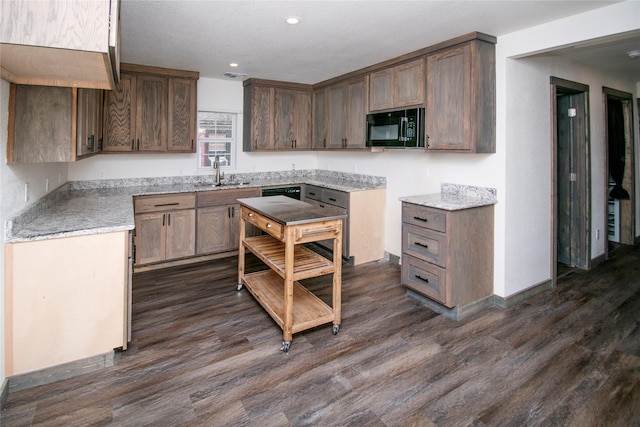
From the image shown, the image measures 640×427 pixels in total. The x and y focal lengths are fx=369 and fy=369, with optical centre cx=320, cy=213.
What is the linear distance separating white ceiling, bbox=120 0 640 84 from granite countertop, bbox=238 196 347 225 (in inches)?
56.9

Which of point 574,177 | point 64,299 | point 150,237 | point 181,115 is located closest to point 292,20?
point 181,115

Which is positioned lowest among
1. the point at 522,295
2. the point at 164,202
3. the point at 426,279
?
the point at 522,295

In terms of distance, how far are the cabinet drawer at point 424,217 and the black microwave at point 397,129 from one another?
25.7 inches

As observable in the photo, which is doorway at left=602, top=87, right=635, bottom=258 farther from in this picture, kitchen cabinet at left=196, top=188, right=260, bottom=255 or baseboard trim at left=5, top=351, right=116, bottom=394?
baseboard trim at left=5, top=351, right=116, bottom=394

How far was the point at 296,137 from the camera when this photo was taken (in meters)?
5.39

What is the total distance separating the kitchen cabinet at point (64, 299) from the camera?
81.9 inches

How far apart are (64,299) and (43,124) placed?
1058 millimetres

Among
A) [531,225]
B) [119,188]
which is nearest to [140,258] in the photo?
[119,188]

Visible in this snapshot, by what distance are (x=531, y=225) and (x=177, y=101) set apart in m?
4.15

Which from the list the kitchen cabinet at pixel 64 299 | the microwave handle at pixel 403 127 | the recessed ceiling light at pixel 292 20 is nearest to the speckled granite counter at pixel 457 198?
the microwave handle at pixel 403 127

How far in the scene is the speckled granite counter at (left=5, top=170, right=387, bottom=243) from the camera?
7.30ft

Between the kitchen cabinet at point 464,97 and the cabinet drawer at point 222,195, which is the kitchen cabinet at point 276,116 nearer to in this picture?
the cabinet drawer at point 222,195

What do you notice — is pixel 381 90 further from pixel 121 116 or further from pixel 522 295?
pixel 121 116

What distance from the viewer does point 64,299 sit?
7.25 feet
